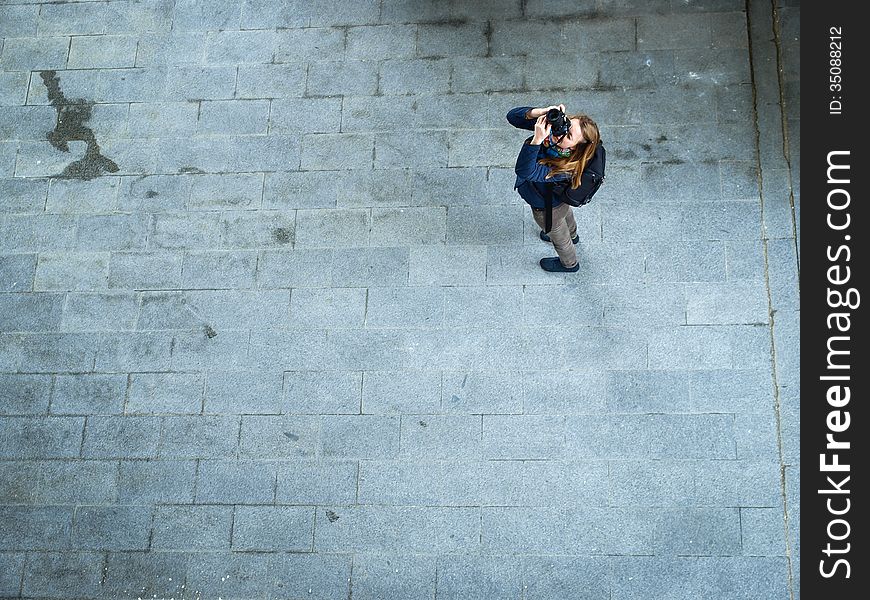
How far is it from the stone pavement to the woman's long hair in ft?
4.72

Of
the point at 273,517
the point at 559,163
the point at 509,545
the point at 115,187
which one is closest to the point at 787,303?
the point at 559,163

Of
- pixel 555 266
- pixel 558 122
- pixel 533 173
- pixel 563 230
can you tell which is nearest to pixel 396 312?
pixel 555 266

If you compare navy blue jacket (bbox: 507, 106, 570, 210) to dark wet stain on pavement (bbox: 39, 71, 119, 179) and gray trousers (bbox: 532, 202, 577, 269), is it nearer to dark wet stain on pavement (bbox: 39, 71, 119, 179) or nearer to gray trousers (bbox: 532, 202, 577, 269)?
gray trousers (bbox: 532, 202, 577, 269)

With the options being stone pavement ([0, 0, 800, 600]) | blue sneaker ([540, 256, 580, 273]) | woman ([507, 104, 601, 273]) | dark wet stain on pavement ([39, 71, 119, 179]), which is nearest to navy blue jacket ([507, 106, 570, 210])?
woman ([507, 104, 601, 273])

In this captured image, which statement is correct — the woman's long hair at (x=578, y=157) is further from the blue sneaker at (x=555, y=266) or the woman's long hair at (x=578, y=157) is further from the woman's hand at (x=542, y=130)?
the blue sneaker at (x=555, y=266)

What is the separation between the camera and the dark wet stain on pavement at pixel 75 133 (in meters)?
7.11

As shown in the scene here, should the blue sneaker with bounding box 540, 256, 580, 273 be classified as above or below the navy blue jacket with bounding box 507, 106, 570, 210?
below

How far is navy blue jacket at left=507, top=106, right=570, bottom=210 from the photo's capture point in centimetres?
516

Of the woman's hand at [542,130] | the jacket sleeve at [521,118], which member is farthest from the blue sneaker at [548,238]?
the woman's hand at [542,130]

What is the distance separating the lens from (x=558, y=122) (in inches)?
194

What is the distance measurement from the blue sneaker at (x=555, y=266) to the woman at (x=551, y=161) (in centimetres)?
65

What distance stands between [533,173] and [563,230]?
0.83 metres

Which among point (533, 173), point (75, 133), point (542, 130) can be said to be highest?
point (75, 133)
